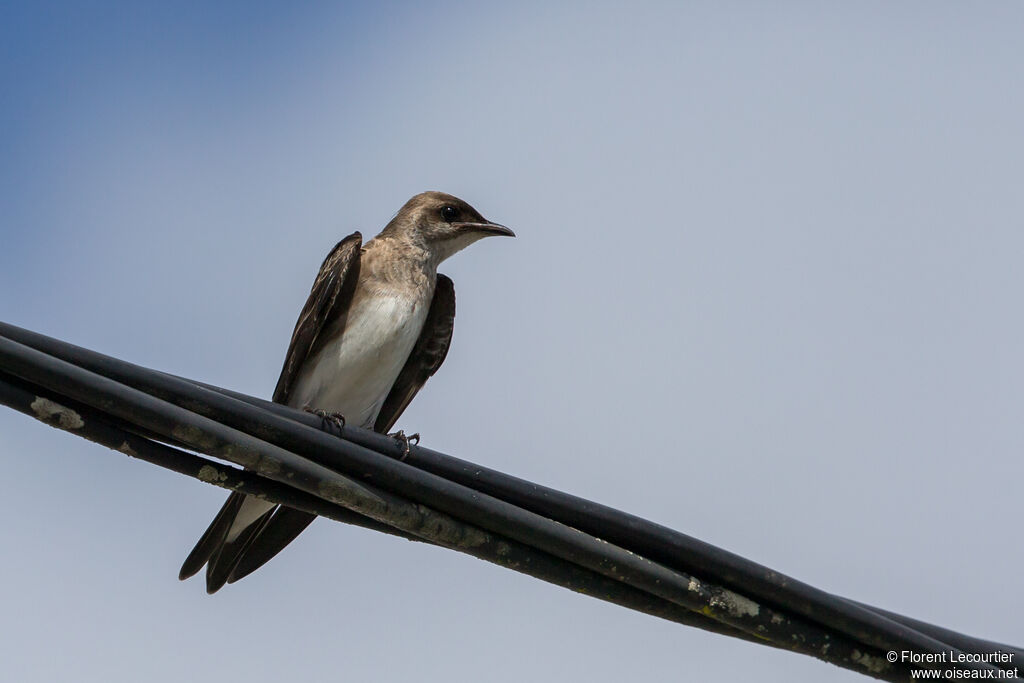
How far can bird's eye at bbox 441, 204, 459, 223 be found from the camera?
901 cm

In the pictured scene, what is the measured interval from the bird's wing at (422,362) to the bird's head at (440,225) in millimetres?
438

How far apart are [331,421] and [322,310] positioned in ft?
7.42

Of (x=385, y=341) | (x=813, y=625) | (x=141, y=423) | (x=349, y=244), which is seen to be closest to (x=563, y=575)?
(x=813, y=625)

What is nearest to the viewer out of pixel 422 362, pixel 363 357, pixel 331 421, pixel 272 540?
pixel 331 421

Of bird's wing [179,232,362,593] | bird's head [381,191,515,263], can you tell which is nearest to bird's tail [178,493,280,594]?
bird's wing [179,232,362,593]

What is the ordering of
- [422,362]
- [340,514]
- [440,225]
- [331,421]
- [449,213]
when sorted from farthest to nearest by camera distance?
[449,213]
[440,225]
[422,362]
[331,421]
[340,514]

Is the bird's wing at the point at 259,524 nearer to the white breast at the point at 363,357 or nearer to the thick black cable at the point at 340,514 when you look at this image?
the white breast at the point at 363,357

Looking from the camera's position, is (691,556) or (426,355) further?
(426,355)

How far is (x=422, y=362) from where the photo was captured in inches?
332

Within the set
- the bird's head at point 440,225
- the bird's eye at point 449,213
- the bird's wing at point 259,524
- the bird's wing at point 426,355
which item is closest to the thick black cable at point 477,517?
the bird's wing at point 259,524

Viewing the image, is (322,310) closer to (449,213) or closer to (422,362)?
(422,362)

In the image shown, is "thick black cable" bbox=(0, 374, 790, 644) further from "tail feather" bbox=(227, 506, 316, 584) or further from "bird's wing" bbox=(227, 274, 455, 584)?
"bird's wing" bbox=(227, 274, 455, 584)

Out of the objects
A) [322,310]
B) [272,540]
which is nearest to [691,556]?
[272,540]

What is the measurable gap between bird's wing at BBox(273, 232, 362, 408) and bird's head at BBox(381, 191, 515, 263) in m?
0.71
